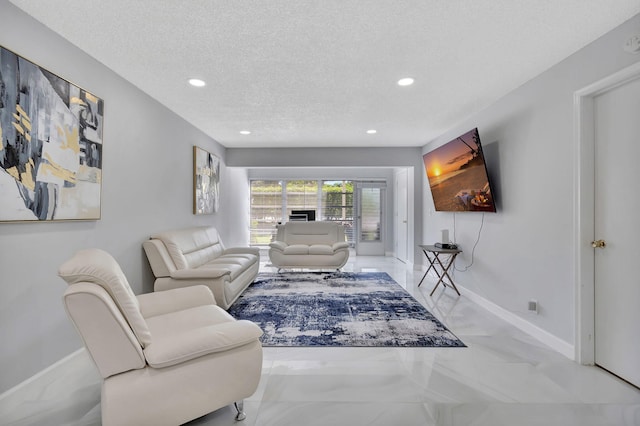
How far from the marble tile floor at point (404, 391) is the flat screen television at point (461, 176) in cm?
164

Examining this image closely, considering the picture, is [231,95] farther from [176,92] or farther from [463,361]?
[463,361]

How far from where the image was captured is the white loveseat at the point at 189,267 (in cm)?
323

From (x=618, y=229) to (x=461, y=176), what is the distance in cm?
183

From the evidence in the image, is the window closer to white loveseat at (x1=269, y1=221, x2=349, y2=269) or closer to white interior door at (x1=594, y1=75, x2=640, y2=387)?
white loveseat at (x1=269, y1=221, x2=349, y2=269)

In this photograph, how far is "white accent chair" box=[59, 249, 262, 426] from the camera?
1.36 metres

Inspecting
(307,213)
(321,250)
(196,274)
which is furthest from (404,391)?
(307,213)

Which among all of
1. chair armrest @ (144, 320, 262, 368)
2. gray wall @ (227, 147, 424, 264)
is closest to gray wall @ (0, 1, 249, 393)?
chair armrest @ (144, 320, 262, 368)

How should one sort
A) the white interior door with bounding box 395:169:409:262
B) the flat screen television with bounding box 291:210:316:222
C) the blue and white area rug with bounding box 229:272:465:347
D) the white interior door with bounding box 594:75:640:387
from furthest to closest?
1. the flat screen television with bounding box 291:210:316:222
2. the white interior door with bounding box 395:169:409:262
3. the blue and white area rug with bounding box 229:272:465:347
4. the white interior door with bounding box 594:75:640:387

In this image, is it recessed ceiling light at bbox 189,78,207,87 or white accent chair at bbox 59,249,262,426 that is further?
recessed ceiling light at bbox 189,78,207,87

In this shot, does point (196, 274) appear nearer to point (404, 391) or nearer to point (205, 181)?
point (205, 181)

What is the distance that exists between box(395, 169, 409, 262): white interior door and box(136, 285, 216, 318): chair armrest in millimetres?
5060

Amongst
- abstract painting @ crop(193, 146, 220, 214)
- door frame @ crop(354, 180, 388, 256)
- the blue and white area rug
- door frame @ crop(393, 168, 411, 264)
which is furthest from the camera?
door frame @ crop(354, 180, 388, 256)

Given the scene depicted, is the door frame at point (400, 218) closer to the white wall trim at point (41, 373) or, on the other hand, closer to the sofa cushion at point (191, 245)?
the sofa cushion at point (191, 245)

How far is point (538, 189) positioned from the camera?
280cm
